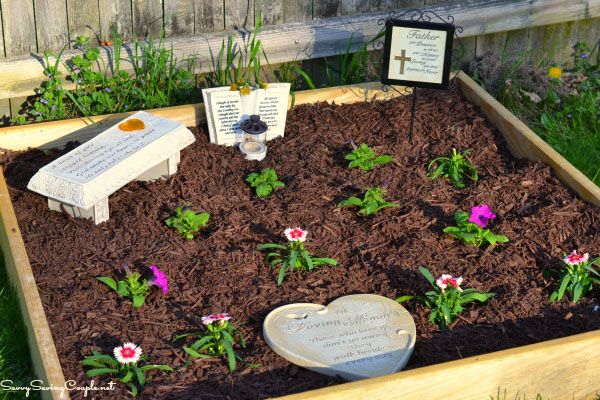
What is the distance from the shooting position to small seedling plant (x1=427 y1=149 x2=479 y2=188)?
188 inches

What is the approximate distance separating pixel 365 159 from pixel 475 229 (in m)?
0.76

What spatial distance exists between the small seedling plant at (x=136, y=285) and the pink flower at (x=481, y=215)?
1317 millimetres

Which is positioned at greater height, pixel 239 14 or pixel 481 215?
pixel 239 14

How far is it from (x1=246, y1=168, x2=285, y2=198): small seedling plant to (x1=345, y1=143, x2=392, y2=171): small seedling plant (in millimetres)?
390

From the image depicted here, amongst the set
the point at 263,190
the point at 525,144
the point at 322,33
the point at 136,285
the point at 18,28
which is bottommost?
the point at 136,285

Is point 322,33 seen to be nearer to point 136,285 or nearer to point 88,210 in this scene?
point 88,210

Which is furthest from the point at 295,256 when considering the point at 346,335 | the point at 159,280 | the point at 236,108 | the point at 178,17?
the point at 178,17

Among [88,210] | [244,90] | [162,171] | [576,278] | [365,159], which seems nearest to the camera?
[576,278]

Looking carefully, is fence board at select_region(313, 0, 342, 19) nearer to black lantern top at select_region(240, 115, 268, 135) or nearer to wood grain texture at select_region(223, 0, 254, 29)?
wood grain texture at select_region(223, 0, 254, 29)

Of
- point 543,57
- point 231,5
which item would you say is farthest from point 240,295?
point 543,57

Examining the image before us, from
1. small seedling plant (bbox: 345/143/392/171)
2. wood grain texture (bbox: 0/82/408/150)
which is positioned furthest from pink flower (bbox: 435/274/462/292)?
wood grain texture (bbox: 0/82/408/150)

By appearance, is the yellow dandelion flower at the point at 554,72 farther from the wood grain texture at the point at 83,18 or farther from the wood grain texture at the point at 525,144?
the wood grain texture at the point at 83,18

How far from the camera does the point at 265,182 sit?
4617 millimetres

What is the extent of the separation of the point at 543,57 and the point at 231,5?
84.0 inches
